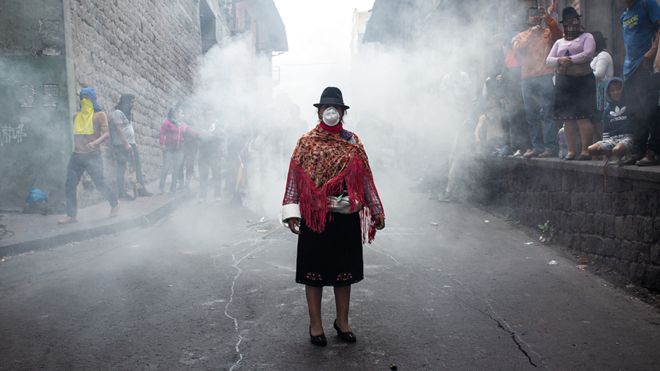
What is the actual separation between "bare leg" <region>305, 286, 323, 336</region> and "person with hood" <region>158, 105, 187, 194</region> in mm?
8669

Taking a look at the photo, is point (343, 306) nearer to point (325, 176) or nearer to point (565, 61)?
point (325, 176)

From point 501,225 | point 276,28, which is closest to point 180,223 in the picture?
point 501,225

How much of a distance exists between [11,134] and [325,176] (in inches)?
283

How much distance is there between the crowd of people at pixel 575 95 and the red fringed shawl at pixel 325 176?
8.56 ft

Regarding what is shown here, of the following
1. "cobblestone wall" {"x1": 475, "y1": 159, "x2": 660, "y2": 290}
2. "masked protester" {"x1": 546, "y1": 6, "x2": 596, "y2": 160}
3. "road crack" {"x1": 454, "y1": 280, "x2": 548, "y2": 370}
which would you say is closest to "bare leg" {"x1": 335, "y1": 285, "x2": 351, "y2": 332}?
"road crack" {"x1": 454, "y1": 280, "x2": 548, "y2": 370}

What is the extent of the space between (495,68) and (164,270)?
628cm

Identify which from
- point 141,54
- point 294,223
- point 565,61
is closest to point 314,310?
point 294,223

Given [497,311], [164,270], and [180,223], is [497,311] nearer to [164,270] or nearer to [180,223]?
[164,270]

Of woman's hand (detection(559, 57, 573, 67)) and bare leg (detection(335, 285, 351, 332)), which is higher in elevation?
woman's hand (detection(559, 57, 573, 67))

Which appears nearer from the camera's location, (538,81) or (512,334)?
(512,334)

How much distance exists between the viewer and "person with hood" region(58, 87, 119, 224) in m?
7.50

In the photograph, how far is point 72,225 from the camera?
7.32 metres

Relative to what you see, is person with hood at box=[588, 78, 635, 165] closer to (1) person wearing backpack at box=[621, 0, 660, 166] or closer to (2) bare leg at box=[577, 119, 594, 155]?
(1) person wearing backpack at box=[621, 0, 660, 166]

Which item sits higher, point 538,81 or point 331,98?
point 538,81
